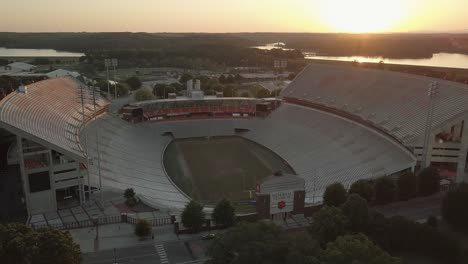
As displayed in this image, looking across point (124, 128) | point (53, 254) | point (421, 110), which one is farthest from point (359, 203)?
point (124, 128)

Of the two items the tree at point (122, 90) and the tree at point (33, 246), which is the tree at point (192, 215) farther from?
the tree at point (122, 90)

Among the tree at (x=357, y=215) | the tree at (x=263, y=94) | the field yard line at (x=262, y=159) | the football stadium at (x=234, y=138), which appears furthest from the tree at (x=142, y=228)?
the tree at (x=263, y=94)

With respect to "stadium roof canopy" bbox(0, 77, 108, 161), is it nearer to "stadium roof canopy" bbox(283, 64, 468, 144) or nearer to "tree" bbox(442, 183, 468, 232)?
"tree" bbox(442, 183, 468, 232)

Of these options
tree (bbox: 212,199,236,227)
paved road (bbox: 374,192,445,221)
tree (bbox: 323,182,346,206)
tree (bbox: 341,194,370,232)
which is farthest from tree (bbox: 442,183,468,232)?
tree (bbox: 212,199,236,227)

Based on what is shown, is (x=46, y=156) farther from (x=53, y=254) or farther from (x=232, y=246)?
(x=232, y=246)

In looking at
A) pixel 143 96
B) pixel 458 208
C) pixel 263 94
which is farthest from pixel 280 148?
pixel 143 96

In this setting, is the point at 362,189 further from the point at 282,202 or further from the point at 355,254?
the point at 355,254
